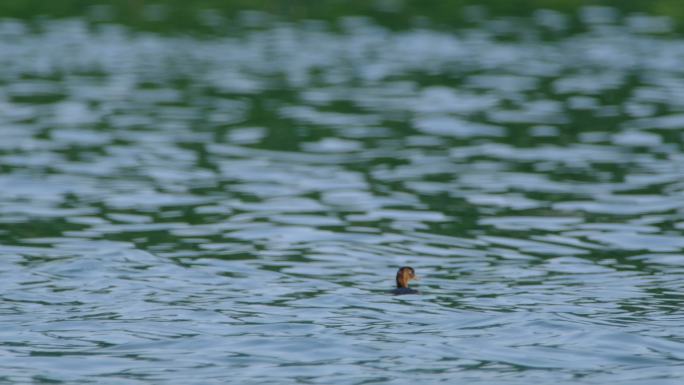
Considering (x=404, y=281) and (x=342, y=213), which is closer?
(x=404, y=281)

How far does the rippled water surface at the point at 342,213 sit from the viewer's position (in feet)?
40.3

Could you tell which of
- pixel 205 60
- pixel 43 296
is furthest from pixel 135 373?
pixel 205 60

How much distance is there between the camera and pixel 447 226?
18.8 meters

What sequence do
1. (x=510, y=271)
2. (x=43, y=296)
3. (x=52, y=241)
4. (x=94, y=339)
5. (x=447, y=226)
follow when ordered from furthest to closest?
(x=447, y=226)
(x=52, y=241)
(x=510, y=271)
(x=43, y=296)
(x=94, y=339)

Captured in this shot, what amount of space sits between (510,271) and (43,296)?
5641 millimetres

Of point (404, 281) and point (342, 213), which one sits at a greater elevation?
point (404, 281)

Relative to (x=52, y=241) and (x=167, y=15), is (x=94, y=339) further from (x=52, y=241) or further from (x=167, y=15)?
(x=167, y=15)

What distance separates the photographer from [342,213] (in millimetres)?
19500

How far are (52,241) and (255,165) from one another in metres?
6.28

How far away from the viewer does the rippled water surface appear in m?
12.3

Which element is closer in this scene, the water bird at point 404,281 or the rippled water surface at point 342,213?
the rippled water surface at point 342,213

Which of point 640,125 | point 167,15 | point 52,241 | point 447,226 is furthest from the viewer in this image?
point 167,15

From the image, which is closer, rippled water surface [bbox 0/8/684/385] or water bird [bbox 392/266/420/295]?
rippled water surface [bbox 0/8/684/385]

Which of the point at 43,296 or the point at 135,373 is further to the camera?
the point at 43,296
